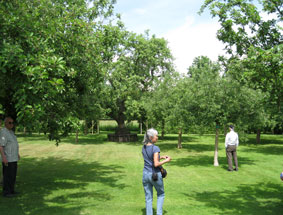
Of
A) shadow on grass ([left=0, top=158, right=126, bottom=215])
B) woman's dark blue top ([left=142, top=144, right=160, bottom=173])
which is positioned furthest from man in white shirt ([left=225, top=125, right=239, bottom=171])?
woman's dark blue top ([left=142, top=144, right=160, bottom=173])

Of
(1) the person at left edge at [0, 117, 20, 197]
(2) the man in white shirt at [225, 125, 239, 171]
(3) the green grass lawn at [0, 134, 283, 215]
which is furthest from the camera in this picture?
(2) the man in white shirt at [225, 125, 239, 171]

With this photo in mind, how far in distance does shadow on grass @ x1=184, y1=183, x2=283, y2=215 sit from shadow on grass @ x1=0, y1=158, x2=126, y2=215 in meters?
2.92

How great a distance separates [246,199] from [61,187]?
595 cm

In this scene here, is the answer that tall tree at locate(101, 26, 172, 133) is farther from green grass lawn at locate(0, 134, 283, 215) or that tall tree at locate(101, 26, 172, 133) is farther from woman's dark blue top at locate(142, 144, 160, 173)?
woman's dark blue top at locate(142, 144, 160, 173)

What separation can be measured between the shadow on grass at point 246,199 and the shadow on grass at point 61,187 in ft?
9.59

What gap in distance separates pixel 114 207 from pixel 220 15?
6.23 meters

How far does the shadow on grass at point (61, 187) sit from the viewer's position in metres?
7.34

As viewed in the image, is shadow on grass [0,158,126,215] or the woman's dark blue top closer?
the woman's dark blue top

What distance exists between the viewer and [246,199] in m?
8.30

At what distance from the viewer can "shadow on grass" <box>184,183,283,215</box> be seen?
7281mm

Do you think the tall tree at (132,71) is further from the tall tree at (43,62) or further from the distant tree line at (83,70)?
the tall tree at (43,62)

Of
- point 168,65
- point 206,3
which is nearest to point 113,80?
point 168,65

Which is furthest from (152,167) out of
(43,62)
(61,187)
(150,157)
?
(61,187)

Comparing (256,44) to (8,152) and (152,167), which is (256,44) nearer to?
(152,167)
